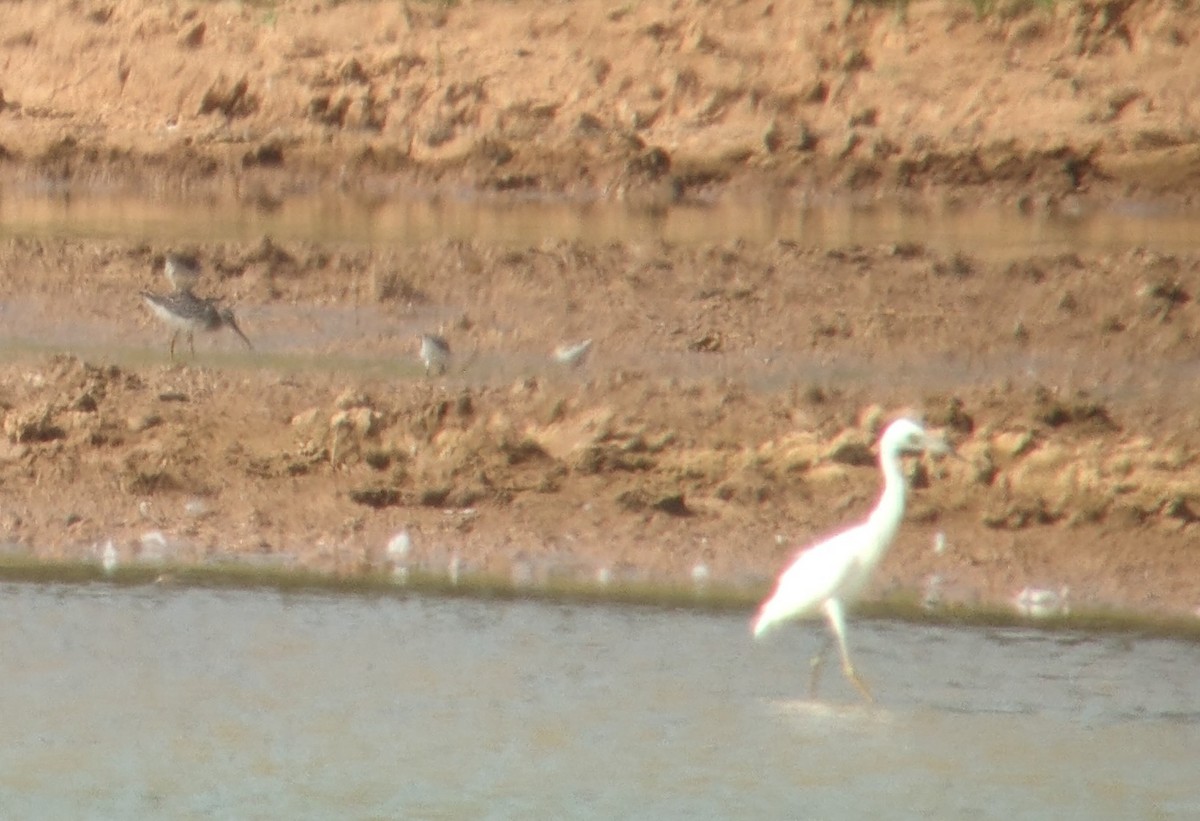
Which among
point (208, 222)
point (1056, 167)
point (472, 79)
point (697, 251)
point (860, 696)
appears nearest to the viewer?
point (860, 696)

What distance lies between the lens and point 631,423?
409 inches

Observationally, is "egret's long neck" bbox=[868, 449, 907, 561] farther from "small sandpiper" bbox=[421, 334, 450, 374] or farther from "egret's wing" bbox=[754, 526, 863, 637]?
"small sandpiper" bbox=[421, 334, 450, 374]

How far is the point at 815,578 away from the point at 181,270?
740cm

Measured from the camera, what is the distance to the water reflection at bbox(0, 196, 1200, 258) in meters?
17.0

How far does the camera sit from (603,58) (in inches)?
870

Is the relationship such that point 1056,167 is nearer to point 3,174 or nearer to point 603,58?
point 603,58

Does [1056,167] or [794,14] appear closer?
[1056,167]

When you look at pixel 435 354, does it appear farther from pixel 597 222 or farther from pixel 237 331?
pixel 597 222

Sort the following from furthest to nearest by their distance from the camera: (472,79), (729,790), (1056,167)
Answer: (472,79) → (1056,167) → (729,790)

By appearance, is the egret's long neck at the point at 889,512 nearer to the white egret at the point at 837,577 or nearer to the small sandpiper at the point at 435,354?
the white egret at the point at 837,577

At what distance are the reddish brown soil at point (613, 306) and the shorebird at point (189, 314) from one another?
0.69 ft

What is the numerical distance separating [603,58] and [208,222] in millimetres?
5123

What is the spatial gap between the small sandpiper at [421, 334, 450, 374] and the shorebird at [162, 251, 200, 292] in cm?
227

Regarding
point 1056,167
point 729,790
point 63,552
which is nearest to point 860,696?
point 729,790
